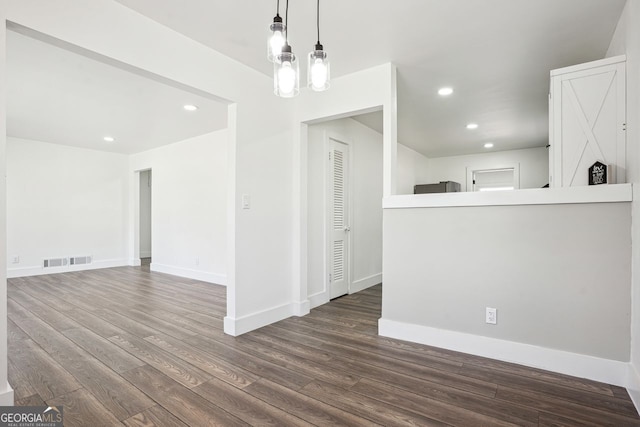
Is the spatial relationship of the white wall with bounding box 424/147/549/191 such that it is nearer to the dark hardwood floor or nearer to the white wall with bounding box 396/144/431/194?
the white wall with bounding box 396/144/431/194

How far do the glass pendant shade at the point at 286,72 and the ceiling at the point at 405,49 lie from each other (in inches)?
34.3

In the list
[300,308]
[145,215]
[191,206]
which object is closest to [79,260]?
[145,215]

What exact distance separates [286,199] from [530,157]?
5840 mm

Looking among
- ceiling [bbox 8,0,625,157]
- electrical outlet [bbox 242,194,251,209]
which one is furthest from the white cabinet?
electrical outlet [bbox 242,194,251,209]

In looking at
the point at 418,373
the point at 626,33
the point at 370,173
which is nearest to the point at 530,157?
the point at 370,173

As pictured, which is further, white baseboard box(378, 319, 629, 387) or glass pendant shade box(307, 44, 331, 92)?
white baseboard box(378, 319, 629, 387)

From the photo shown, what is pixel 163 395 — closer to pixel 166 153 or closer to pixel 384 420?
pixel 384 420

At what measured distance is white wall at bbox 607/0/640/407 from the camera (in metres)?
1.90

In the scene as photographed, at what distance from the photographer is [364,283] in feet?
16.1

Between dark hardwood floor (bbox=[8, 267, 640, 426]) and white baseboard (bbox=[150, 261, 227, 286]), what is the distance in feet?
5.88

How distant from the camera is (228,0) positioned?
2.12m

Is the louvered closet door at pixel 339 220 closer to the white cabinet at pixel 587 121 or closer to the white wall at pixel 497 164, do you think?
the white cabinet at pixel 587 121

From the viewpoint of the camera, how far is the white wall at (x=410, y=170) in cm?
623


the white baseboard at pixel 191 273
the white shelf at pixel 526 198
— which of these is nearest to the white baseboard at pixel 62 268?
the white baseboard at pixel 191 273
